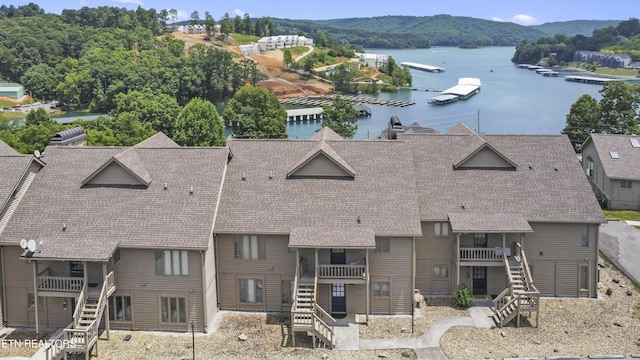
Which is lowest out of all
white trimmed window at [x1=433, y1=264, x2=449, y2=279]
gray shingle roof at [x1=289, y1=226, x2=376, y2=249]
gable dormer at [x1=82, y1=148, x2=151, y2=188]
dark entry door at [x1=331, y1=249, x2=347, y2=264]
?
white trimmed window at [x1=433, y1=264, x2=449, y2=279]

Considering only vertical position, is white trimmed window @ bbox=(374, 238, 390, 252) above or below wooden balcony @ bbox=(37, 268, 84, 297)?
above

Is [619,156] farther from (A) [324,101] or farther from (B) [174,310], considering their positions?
(A) [324,101]

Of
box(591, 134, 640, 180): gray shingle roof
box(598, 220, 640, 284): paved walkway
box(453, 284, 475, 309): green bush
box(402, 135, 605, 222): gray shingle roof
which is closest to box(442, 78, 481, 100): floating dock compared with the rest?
box(591, 134, 640, 180): gray shingle roof

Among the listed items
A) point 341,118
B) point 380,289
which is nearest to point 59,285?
point 380,289

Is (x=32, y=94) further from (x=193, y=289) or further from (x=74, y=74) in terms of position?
(x=193, y=289)

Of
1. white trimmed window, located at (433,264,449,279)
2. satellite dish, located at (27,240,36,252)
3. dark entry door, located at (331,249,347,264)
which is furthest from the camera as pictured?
white trimmed window, located at (433,264,449,279)

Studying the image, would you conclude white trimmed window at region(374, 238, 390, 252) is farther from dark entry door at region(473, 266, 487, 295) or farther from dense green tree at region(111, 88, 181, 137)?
dense green tree at region(111, 88, 181, 137)
